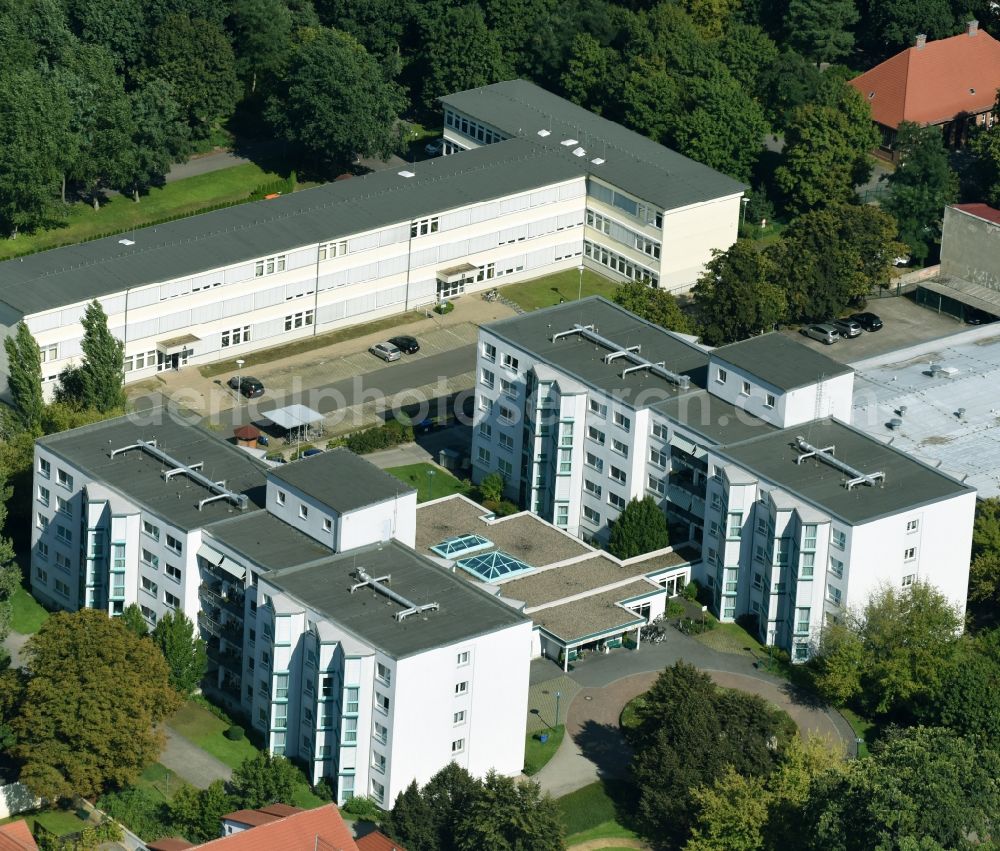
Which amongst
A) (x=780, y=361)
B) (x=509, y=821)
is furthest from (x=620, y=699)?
(x=780, y=361)

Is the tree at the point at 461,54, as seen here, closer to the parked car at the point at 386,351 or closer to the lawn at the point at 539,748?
the parked car at the point at 386,351

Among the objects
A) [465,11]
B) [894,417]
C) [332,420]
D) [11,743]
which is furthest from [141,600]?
[465,11]

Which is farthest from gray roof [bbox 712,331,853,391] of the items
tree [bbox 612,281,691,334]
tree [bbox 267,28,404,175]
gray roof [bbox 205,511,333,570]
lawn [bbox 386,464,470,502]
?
tree [bbox 267,28,404,175]

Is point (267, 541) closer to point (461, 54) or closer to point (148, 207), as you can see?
point (148, 207)

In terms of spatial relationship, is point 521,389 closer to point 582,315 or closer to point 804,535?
point 582,315

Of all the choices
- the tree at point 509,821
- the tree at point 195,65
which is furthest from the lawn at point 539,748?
the tree at point 195,65

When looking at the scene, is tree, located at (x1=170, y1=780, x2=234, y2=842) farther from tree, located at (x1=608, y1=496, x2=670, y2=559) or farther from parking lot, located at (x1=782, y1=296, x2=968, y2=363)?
parking lot, located at (x1=782, y1=296, x2=968, y2=363)
